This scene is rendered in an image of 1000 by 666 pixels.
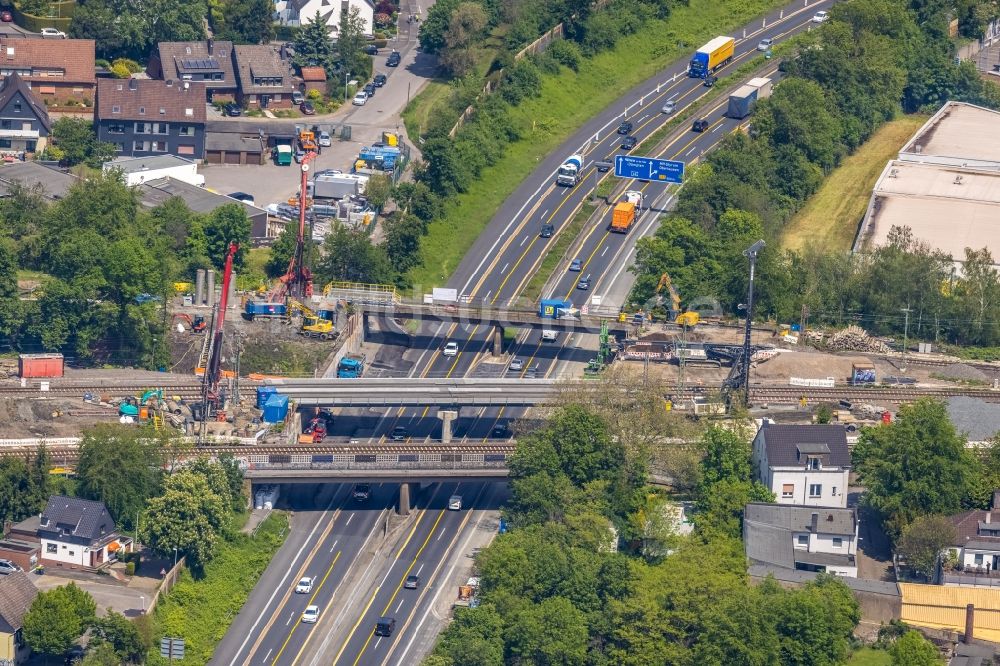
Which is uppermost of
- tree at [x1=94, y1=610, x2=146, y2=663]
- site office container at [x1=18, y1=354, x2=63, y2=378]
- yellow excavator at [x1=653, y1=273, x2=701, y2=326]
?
yellow excavator at [x1=653, y1=273, x2=701, y2=326]

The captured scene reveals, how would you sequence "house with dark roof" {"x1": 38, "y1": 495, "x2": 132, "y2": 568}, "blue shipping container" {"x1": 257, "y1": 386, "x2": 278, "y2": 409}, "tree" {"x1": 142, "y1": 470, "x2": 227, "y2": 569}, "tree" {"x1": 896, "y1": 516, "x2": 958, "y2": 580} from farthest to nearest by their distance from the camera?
1. "blue shipping container" {"x1": 257, "y1": 386, "x2": 278, "y2": 409}
2. "house with dark roof" {"x1": 38, "y1": 495, "x2": 132, "y2": 568}
3. "tree" {"x1": 142, "y1": 470, "x2": 227, "y2": 569}
4. "tree" {"x1": 896, "y1": 516, "x2": 958, "y2": 580}

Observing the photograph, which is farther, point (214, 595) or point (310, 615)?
point (214, 595)

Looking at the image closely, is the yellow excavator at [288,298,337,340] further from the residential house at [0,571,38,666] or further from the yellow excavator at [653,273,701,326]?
the residential house at [0,571,38,666]

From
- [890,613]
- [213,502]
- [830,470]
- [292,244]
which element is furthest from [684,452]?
[292,244]

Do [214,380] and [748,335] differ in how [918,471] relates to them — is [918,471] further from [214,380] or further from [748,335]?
[214,380]

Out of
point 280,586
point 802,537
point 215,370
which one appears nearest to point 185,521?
point 280,586

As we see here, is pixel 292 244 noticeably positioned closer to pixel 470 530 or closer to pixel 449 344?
pixel 449 344

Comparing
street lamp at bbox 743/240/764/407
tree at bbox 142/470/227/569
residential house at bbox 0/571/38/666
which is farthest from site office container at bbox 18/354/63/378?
street lamp at bbox 743/240/764/407
